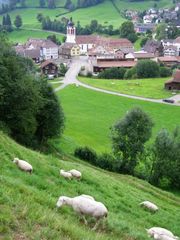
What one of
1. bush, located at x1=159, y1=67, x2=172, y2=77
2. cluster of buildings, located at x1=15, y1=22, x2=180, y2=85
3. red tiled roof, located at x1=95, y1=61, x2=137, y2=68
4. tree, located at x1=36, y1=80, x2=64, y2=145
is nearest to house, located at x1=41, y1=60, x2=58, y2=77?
red tiled roof, located at x1=95, y1=61, x2=137, y2=68

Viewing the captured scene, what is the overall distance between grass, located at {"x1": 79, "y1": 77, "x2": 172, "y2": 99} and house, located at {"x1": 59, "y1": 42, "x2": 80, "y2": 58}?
198ft

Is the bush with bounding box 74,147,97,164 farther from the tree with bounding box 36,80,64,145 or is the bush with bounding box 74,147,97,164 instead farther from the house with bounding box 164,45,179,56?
the house with bounding box 164,45,179,56

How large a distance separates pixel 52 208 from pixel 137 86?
107478 millimetres

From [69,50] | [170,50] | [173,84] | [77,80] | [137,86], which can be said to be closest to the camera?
[173,84]

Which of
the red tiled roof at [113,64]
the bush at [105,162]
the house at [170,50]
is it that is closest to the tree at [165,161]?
the bush at [105,162]

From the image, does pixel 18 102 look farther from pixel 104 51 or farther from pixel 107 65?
pixel 104 51

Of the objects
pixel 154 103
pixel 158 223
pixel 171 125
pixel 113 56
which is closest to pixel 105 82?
pixel 154 103

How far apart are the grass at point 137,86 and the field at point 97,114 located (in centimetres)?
737

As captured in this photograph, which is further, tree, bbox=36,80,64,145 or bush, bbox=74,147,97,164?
bush, bbox=74,147,97,164

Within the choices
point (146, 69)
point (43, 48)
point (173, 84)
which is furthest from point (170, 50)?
point (173, 84)

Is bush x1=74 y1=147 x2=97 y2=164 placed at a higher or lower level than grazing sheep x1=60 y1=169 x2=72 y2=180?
lower

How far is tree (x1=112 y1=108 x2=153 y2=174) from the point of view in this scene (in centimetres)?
4759

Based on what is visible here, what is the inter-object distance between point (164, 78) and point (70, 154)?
96584 mm

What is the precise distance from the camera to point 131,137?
156 ft
